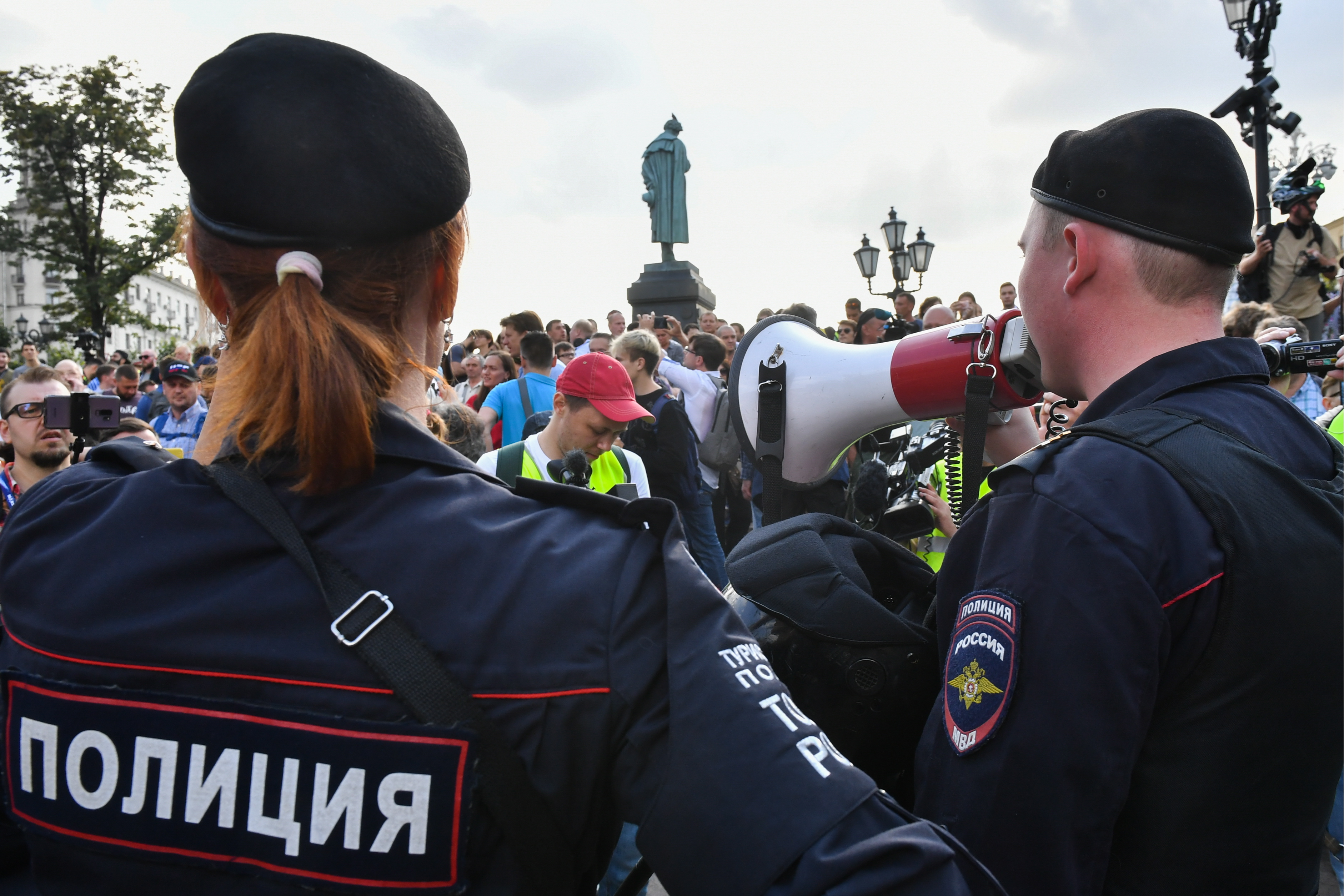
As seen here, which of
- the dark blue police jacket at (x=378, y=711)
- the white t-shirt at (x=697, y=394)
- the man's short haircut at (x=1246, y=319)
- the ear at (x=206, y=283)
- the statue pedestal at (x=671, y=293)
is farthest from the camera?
the statue pedestal at (x=671, y=293)

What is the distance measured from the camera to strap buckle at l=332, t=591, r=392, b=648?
853 mm

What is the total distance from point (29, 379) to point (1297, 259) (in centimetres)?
763

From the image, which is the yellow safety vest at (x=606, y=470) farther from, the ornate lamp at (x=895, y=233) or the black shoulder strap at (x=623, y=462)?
the ornate lamp at (x=895, y=233)

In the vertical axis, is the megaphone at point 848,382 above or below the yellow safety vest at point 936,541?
above

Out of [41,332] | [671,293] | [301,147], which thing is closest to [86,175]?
[41,332]

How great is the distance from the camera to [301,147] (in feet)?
2.98

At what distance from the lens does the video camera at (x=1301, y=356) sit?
162cm

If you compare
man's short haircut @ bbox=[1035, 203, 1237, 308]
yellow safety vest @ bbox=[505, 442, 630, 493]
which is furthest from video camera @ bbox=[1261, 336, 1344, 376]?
yellow safety vest @ bbox=[505, 442, 630, 493]

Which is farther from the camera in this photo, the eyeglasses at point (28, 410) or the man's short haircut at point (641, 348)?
the man's short haircut at point (641, 348)

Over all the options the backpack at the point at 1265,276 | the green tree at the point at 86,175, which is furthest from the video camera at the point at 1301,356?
the green tree at the point at 86,175

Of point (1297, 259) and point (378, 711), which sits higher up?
point (1297, 259)

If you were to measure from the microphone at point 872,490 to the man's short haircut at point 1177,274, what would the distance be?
132cm

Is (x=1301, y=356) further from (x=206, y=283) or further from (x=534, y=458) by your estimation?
(x=534, y=458)

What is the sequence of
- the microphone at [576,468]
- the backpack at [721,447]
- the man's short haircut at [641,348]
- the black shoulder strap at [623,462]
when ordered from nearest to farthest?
the microphone at [576,468]
the black shoulder strap at [623,462]
the man's short haircut at [641,348]
the backpack at [721,447]
